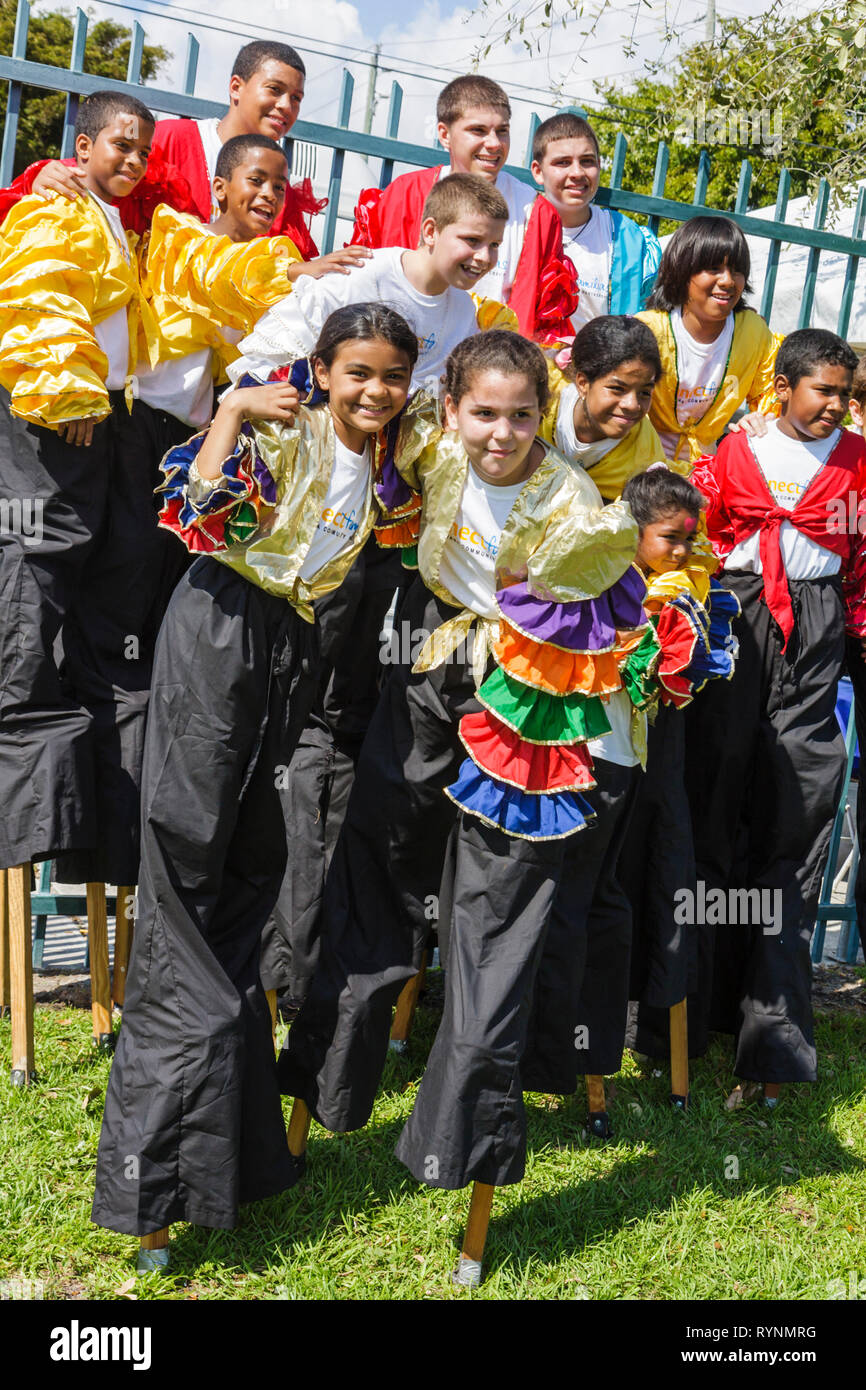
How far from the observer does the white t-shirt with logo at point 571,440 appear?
3.85 meters

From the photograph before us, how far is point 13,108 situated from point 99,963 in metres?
2.60

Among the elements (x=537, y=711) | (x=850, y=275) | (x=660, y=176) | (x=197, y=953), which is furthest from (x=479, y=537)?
(x=850, y=275)

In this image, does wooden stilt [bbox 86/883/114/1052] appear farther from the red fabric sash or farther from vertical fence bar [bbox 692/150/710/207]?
vertical fence bar [bbox 692/150/710/207]

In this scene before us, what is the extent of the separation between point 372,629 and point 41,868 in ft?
5.23

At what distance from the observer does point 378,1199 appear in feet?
11.1

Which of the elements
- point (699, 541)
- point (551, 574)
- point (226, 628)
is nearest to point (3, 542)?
point (226, 628)

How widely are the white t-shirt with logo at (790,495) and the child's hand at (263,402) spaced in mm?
1852

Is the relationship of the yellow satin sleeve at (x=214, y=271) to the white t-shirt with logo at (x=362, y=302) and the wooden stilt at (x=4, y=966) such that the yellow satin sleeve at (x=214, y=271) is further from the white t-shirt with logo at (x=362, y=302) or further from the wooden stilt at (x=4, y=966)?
the wooden stilt at (x=4, y=966)

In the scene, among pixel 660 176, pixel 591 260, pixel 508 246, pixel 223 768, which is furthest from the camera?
pixel 660 176

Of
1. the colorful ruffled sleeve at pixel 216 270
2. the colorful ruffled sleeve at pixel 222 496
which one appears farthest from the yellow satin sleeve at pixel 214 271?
the colorful ruffled sleeve at pixel 222 496

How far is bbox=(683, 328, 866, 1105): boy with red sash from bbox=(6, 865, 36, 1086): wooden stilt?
2080 millimetres

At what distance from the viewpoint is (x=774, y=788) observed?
14.2 feet

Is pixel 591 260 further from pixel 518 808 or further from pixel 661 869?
pixel 518 808

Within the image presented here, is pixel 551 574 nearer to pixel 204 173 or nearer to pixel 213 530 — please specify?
pixel 213 530
